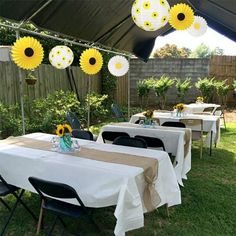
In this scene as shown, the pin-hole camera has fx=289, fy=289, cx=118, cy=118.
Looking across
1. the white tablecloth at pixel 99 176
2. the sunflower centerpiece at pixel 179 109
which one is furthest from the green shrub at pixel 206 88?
the white tablecloth at pixel 99 176

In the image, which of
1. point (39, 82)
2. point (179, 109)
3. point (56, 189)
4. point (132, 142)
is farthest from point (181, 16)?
point (39, 82)

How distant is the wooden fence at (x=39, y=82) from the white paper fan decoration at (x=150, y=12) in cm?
417

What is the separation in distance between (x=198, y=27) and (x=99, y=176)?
3.58m

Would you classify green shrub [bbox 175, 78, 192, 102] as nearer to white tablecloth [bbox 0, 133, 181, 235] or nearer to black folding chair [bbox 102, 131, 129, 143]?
black folding chair [bbox 102, 131, 129, 143]

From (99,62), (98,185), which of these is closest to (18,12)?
(99,62)

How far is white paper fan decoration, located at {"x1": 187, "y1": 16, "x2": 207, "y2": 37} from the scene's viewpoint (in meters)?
4.85

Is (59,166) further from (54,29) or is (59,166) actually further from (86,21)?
(86,21)

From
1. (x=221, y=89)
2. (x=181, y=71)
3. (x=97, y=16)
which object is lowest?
(x=221, y=89)

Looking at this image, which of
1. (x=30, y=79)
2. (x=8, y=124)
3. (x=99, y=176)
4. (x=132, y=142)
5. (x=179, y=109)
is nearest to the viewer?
(x=99, y=176)

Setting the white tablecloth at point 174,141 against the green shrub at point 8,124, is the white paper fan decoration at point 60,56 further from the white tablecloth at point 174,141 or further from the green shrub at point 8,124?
the green shrub at point 8,124

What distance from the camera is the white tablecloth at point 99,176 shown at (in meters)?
2.21

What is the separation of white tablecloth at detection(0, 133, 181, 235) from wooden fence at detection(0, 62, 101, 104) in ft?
12.7

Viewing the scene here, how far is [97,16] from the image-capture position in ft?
17.2

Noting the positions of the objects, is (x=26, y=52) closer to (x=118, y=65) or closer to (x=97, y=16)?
(x=97, y=16)
